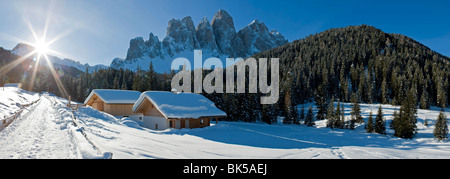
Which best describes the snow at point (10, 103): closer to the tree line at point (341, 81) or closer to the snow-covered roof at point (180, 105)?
the snow-covered roof at point (180, 105)

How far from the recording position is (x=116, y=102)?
100 feet

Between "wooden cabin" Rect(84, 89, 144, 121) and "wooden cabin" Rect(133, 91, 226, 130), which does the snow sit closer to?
"wooden cabin" Rect(84, 89, 144, 121)

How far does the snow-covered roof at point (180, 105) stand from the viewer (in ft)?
67.7

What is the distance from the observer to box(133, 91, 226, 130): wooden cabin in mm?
20969

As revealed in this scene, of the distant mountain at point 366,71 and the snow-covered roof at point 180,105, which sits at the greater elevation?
the distant mountain at point 366,71

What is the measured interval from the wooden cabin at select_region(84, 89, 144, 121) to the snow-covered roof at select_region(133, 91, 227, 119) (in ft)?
26.8

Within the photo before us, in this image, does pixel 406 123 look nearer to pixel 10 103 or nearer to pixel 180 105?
pixel 180 105

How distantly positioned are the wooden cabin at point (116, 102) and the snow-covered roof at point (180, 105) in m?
8.16

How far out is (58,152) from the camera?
762cm

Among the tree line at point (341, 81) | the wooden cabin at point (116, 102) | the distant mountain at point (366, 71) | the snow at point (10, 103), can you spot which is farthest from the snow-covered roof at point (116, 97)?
the distant mountain at point (366, 71)

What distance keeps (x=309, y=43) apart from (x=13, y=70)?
193 metres

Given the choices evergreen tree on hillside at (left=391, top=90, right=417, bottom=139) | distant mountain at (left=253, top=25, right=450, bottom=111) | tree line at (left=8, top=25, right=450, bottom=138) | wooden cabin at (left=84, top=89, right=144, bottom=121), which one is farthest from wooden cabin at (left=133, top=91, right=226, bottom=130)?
distant mountain at (left=253, top=25, right=450, bottom=111)
